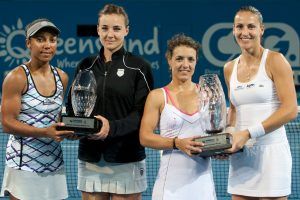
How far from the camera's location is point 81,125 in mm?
3459

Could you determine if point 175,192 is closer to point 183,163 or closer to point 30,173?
point 183,163

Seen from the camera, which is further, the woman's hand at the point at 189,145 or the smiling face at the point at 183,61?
the smiling face at the point at 183,61

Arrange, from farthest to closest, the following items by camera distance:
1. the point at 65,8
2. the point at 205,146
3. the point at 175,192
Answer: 1. the point at 65,8
2. the point at 175,192
3. the point at 205,146

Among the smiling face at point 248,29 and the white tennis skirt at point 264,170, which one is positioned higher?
the smiling face at point 248,29

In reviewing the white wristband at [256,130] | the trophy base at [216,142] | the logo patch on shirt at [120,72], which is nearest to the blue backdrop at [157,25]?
the logo patch on shirt at [120,72]

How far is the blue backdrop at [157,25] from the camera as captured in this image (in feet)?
37.7

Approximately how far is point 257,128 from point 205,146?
0.36 meters

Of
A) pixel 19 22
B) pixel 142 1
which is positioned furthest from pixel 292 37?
pixel 19 22

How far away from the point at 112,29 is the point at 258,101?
0.97 metres

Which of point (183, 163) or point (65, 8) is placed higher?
point (65, 8)

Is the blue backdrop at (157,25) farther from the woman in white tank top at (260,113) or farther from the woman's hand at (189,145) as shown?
the woman's hand at (189,145)

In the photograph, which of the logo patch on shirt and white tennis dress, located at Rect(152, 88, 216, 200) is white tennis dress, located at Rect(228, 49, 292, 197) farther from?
the logo patch on shirt

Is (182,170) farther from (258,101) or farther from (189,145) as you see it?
(258,101)

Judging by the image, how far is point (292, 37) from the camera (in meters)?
11.5
